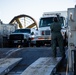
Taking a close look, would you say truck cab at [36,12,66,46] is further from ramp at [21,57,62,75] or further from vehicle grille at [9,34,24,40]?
ramp at [21,57,62,75]

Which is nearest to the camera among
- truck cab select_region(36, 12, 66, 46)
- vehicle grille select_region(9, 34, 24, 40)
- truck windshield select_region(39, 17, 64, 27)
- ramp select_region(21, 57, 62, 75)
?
ramp select_region(21, 57, 62, 75)

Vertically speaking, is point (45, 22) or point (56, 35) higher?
point (45, 22)

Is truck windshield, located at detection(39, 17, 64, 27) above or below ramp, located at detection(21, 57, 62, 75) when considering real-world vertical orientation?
above

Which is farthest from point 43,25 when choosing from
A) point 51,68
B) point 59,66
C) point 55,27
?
point 51,68

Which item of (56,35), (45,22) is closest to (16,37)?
(45,22)

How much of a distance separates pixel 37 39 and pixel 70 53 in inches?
577

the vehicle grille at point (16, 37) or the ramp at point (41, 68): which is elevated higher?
the vehicle grille at point (16, 37)

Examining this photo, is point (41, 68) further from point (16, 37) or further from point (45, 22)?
point (16, 37)

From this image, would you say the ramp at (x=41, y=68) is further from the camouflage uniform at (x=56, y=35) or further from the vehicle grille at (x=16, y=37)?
the vehicle grille at (x=16, y=37)

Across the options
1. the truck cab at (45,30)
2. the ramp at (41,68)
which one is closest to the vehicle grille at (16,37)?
the truck cab at (45,30)

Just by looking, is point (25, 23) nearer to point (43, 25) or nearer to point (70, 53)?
point (43, 25)

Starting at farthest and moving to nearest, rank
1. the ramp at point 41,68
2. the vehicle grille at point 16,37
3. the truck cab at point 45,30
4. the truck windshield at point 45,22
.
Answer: the vehicle grille at point 16,37, the truck cab at point 45,30, the truck windshield at point 45,22, the ramp at point 41,68

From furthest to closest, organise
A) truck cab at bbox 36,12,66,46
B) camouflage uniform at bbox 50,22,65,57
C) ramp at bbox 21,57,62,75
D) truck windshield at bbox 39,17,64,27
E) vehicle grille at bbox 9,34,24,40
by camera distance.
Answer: vehicle grille at bbox 9,34,24,40, truck cab at bbox 36,12,66,46, truck windshield at bbox 39,17,64,27, camouflage uniform at bbox 50,22,65,57, ramp at bbox 21,57,62,75

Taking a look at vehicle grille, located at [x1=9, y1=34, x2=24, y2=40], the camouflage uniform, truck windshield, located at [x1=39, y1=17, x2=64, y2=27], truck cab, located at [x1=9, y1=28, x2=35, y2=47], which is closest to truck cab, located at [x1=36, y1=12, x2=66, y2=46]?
truck windshield, located at [x1=39, y1=17, x2=64, y2=27]
